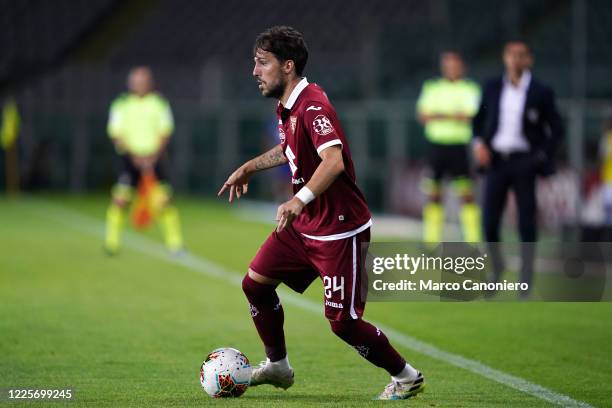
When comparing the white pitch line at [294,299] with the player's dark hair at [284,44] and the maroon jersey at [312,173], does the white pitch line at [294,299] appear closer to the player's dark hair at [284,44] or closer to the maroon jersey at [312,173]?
the maroon jersey at [312,173]

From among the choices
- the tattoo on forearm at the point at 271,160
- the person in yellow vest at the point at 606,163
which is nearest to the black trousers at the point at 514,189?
the tattoo on forearm at the point at 271,160

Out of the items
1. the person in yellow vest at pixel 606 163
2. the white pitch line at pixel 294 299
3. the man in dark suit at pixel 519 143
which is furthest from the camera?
the person in yellow vest at pixel 606 163

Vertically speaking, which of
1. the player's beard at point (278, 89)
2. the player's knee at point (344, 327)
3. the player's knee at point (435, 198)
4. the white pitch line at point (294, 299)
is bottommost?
the white pitch line at point (294, 299)

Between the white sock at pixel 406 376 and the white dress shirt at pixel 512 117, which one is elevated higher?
the white dress shirt at pixel 512 117

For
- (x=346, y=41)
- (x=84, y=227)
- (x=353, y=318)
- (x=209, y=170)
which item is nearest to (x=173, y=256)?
(x=84, y=227)

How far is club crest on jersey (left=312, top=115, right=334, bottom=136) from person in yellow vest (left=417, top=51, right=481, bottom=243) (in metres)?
8.52

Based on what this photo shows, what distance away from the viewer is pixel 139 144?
15.6 m

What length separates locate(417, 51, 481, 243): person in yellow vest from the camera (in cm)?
1463

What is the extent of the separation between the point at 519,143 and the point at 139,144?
609cm

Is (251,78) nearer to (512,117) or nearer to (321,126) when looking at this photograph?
(512,117)

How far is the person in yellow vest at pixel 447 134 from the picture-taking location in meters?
14.6

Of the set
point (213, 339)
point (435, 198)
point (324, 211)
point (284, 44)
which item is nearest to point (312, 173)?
point (324, 211)

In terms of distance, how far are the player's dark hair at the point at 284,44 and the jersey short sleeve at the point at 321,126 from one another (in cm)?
25

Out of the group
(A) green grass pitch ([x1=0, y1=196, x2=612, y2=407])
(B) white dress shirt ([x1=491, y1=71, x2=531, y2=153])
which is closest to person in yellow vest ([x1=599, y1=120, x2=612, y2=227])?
(A) green grass pitch ([x1=0, y1=196, x2=612, y2=407])
